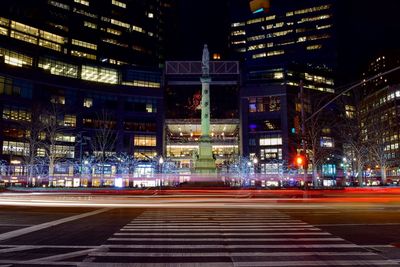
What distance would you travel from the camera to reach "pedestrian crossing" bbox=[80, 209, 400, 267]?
811 cm

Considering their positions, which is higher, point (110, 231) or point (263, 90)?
point (263, 90)

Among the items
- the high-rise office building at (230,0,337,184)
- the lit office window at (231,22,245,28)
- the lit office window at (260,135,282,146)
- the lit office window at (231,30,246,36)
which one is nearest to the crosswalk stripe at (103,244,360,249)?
the high-rise office building at (230,0,337,184)

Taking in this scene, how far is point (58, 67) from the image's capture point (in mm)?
94875

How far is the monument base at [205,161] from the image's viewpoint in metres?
59.5

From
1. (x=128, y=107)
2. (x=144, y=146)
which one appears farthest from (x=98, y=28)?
(x=144, y=146)

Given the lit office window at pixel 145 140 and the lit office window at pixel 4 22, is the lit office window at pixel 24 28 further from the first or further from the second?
the lit office window at pixel 145 140

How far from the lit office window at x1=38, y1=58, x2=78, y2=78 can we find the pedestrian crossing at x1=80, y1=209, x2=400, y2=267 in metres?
88.2

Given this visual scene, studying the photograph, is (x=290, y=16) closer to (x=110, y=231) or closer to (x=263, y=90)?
(x=263, y=90)

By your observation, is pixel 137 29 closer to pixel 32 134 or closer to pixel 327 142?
pixel 327 142

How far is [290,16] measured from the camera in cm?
16162

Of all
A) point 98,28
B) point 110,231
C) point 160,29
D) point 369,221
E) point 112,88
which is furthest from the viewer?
point 160,29

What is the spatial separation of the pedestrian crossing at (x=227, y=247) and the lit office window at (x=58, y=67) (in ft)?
289

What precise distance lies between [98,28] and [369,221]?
125477mm

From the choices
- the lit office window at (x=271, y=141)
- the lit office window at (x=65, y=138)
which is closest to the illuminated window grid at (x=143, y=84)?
the lit office window at (x=65, y=138)
